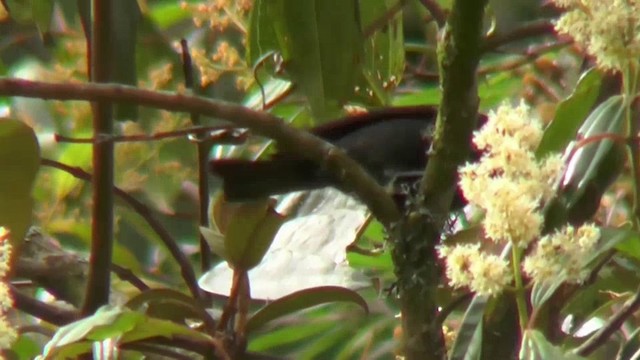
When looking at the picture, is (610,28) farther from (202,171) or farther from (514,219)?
(202,171)

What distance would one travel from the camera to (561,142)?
122 cm

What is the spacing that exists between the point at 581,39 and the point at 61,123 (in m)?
1.39

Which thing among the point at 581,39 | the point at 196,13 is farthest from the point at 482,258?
the point at 196,13

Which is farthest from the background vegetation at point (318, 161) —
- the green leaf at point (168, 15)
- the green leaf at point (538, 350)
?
the green leaf at point (168, 15)

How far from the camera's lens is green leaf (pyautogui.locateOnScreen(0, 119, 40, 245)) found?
1.21m

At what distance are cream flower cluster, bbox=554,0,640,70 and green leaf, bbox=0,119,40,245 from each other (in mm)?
600

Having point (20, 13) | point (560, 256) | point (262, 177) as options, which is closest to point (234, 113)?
point (560, 256)

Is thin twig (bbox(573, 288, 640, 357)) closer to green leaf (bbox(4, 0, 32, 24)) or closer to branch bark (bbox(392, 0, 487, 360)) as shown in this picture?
branch bark (bbox(392, 0, 487, 360))

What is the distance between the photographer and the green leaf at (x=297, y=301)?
1.29m

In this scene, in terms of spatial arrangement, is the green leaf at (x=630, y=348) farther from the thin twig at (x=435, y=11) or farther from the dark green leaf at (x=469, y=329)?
the thin twig at (x=435, y=11)

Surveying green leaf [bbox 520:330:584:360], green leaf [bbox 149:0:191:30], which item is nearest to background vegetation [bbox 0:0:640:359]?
green leaf [bbox 520:330:584:360]

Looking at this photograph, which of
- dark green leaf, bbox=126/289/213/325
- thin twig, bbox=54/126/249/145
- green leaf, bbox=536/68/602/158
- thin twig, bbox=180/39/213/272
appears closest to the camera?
thin twig, bbox=54/126/249/145

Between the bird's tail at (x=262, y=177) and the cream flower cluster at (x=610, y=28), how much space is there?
0.66 metres

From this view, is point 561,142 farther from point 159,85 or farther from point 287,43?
point 159,85
